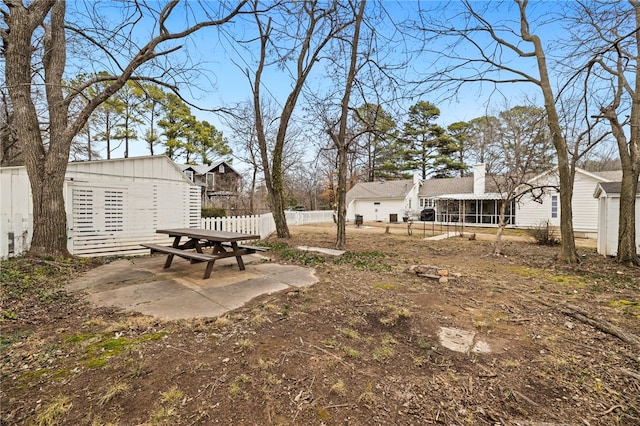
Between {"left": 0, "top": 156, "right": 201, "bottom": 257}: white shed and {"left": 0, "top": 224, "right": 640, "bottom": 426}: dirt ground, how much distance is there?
8.64ft

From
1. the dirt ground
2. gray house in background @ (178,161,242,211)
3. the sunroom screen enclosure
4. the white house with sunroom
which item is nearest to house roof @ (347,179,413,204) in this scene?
the white house with sunroom

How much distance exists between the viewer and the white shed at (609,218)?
754 centimetres

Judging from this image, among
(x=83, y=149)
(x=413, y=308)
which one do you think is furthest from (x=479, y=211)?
(x=83, y=149)

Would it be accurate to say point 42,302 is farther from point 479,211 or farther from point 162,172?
point 479,211

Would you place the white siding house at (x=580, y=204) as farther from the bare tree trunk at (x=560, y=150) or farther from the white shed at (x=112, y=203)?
the white shed at (x=112, y=203)

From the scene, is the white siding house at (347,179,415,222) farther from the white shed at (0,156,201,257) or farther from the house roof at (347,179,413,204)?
the white shed at (0,156,201,257)

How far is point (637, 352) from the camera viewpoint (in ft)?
8.75

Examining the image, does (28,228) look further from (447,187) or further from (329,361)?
(447,187)

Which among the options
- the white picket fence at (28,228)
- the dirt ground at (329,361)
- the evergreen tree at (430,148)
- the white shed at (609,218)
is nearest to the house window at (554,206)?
the white shed at (609,218)

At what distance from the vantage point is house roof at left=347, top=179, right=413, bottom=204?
86.5ft

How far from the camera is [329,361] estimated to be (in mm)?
2414

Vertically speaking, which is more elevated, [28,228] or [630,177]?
[630,177]

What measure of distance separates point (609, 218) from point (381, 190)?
2018 centimetres

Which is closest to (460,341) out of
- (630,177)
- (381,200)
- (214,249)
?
(214,249)
